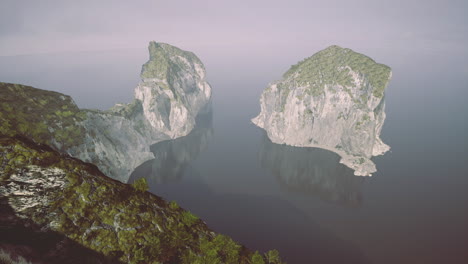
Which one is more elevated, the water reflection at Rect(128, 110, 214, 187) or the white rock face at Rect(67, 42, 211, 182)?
the white rock face at Rect(67, 42, 211, 182)

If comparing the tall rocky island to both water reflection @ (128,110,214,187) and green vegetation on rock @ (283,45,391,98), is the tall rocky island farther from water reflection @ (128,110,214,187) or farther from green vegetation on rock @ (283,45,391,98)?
green vegetation on rock @ (283,45,391,98)

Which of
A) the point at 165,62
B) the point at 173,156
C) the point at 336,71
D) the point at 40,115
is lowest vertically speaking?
A: the point at 173,156

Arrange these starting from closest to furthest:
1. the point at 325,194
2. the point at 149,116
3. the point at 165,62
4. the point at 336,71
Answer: the point at 325,194 < the point at 336,71 < the point at 149,116 < the point at 165,62

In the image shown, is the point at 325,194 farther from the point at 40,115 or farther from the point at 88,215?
the point at 88,215

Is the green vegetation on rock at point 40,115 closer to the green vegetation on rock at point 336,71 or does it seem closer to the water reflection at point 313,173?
the water reflection at point 313,173

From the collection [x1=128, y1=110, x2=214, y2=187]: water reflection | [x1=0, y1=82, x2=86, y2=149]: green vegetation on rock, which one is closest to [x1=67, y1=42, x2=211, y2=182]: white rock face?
[x1=0, y1=82, x2=86, y2=149]: green vegetation on rock

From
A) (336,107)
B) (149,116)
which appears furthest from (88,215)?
(149,116)

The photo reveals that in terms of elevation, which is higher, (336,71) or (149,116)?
(336,71)

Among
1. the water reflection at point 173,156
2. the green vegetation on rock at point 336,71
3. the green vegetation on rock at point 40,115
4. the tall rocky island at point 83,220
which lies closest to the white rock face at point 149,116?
the green vegetation on rock at point 40,115
